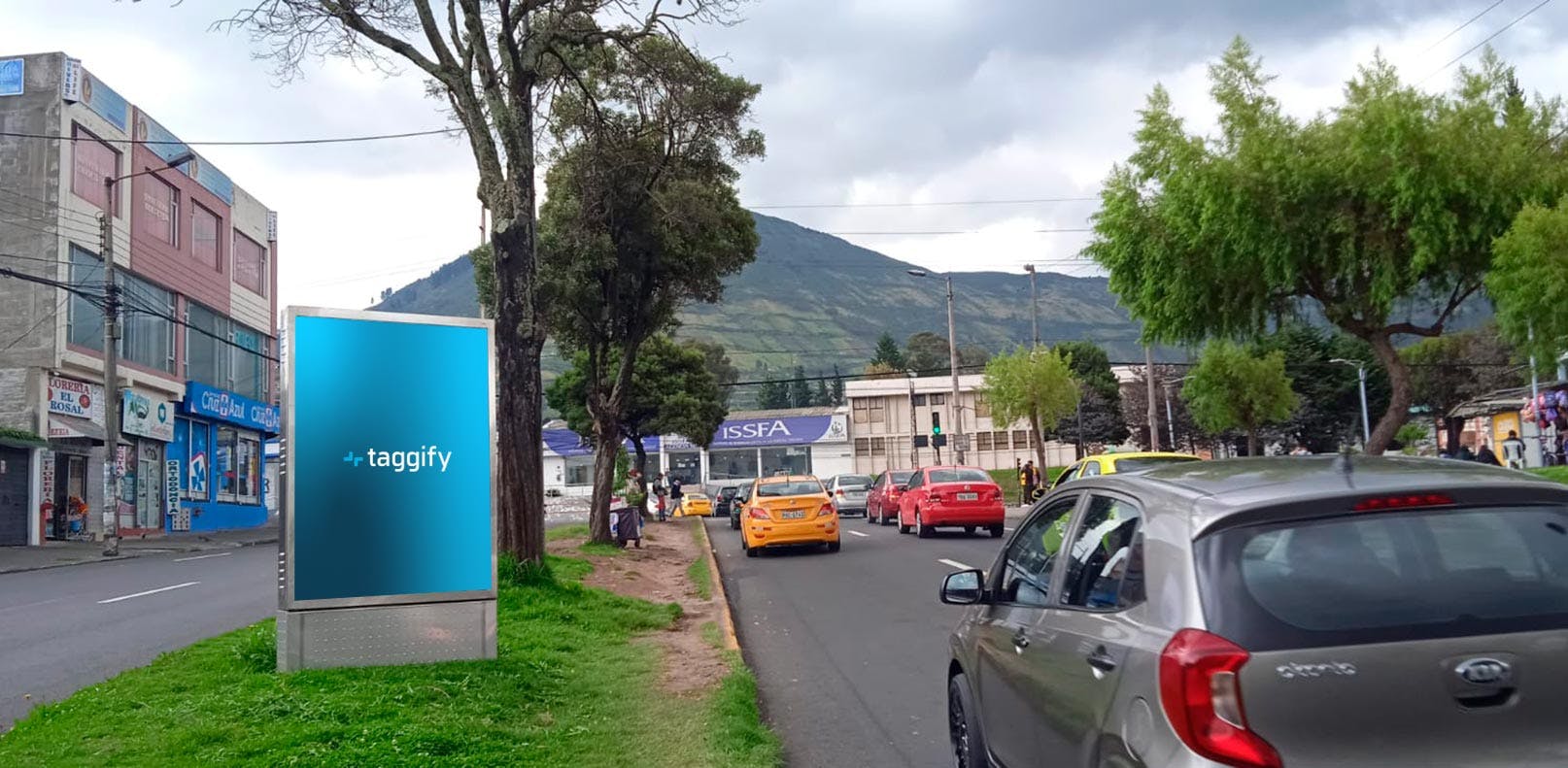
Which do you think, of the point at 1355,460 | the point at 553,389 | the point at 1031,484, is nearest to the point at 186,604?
the point at 1355,460

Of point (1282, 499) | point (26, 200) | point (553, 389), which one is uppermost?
point (26, 200)

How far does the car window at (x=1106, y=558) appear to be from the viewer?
3896 mm

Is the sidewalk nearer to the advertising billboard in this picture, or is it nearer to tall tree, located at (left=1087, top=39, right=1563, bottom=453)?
the advertising billboard

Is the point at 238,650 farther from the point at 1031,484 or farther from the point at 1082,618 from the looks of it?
the point at 1031,484

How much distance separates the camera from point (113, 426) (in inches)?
1137

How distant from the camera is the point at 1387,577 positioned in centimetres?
339

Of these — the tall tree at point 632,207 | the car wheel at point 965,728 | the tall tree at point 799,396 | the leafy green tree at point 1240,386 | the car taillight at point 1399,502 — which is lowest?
the car wheel at point 965,728

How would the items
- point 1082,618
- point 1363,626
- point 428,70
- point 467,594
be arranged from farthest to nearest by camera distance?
point 428,70, point 467,594, point 1082,618, point 1363,626

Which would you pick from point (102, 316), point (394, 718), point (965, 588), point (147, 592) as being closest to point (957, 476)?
point (147, 592)

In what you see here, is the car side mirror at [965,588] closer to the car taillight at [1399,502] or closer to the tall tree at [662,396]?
the car taillight at [1399,502]

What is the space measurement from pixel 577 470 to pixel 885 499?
188 ft

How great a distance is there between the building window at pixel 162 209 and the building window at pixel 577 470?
4742 cm

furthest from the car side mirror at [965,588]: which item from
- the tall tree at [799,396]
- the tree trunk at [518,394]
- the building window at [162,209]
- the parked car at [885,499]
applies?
the tall tree at [799,396]

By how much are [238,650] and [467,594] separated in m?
1.87
